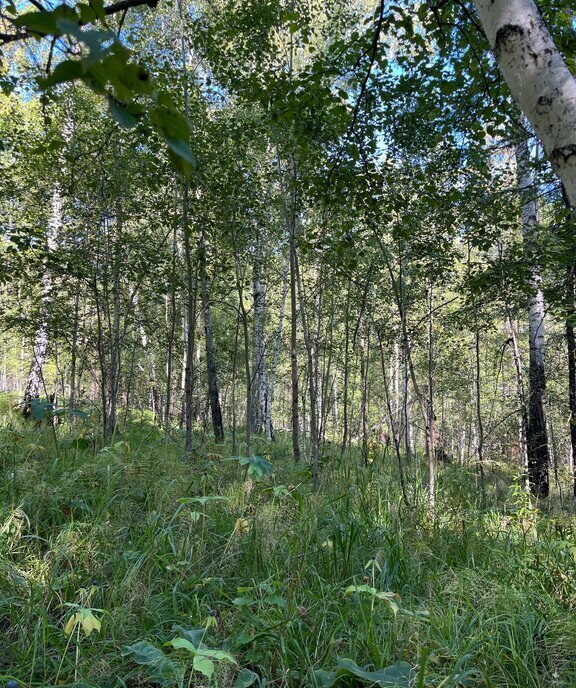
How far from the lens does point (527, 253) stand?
4.32 meters

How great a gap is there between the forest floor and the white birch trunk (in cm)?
177

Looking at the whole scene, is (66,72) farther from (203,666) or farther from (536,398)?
(536,398)

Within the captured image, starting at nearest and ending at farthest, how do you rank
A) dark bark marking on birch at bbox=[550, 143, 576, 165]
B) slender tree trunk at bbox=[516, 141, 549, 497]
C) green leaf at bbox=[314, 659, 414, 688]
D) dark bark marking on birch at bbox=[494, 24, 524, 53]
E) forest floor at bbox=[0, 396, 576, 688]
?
1. dark bark marking on birch at bbox=[550, 143, 576, 165]
2. dark bark marking on birch at bbox=[494, 24, 524, 53]
3. green leaf at bbox=[314, 659, 414, 688]
4. forest floor at bbox=[0, 396, 576, 688]
5. slender tree trunk at bbox=[516, 141, 549, 497]

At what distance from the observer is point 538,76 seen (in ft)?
4.08

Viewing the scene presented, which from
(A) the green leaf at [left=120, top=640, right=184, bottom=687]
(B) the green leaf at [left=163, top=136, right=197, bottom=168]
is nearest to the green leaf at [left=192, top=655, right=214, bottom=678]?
(A) the green leaf at [left=120, top=640, right=184, bottom=687]

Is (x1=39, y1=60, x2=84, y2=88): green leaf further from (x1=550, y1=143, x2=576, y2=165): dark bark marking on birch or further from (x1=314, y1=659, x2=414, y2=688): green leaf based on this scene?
(x1=314, y1=659, x2=414, y2=688): green leaf

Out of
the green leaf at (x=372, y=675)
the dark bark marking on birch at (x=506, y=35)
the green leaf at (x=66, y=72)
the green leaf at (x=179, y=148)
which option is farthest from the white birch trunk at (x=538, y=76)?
the green leaf at (x=372, y=675)

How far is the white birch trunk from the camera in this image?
118cm

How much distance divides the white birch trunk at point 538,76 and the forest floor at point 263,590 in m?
1.77

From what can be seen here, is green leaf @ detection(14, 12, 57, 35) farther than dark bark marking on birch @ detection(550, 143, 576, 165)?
No

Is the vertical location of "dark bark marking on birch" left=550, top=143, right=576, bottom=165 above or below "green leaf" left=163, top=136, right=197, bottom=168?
above

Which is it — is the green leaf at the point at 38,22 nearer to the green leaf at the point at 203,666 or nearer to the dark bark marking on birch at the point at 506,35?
the dark bark marking on birch at the point at 506,35

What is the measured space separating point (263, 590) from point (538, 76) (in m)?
2.58

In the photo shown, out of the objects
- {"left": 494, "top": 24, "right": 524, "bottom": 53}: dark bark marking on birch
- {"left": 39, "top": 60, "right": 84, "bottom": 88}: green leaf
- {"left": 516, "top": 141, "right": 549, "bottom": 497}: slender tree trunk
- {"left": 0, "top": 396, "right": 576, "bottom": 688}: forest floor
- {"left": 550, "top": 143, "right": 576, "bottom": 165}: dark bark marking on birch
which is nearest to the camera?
{"left": 39, "top": 60, "right": 84, "bottom": 88}: green leaf
